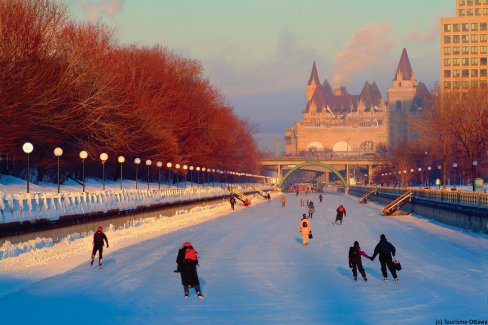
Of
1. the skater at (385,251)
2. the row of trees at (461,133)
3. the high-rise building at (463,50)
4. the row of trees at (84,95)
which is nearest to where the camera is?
the skater at (385,251)

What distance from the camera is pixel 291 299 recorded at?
19.9 meters

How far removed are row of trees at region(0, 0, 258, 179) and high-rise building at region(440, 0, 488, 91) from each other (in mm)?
101543

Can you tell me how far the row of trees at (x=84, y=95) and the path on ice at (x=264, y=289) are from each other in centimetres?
1400

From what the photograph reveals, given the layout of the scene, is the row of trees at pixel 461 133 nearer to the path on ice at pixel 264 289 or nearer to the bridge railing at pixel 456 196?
the bridge railing at pixel 456 196

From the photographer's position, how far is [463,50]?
186625mm

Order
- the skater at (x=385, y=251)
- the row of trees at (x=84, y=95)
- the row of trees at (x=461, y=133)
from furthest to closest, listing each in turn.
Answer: the row of trees at (x=461, y=133)
the row of trees at (x=84, y=95)
the skater at (x=385, y=251)

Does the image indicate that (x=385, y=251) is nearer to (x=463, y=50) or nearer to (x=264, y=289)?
(x=264, y=289)

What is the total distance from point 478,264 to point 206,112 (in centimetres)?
7313

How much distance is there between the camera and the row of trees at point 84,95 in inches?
1730

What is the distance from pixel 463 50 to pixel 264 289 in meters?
175

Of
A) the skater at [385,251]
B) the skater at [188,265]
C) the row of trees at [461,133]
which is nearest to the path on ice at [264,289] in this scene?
the skater at [188,265]

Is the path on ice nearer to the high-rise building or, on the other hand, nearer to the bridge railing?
the bridge railing

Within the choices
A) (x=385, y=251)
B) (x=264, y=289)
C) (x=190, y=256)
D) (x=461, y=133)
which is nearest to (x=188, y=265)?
(x=190, y=256)

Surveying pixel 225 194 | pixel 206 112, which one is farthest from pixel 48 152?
pixel 225 194
